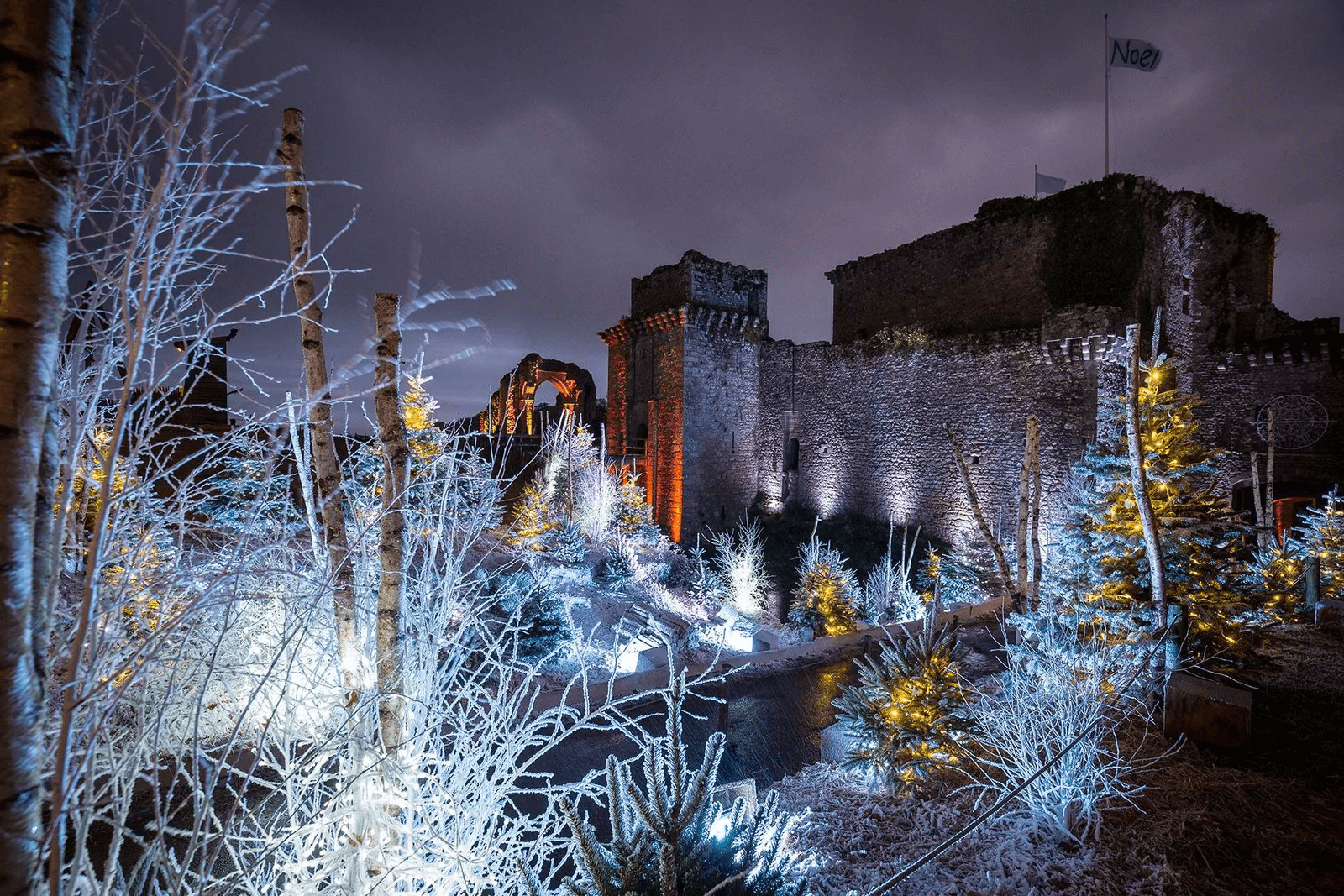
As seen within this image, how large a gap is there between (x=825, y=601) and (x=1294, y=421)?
11444mm

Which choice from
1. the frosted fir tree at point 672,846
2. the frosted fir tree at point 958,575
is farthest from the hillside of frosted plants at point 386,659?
the frosted fir tree at point 958,575

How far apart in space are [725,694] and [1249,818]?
3709mm

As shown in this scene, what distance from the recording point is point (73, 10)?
2.93ft

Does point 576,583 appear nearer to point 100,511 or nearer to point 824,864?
point 824,864

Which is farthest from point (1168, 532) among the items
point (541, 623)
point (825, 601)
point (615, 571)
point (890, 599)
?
point (615, 571)

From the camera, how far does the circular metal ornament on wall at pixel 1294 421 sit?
12242mm

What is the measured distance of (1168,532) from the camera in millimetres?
5773

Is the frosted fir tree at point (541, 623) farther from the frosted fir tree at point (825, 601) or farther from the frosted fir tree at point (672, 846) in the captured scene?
the frosted fir tree at point (672, 846)

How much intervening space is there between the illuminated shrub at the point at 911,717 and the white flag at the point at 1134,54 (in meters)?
13.9

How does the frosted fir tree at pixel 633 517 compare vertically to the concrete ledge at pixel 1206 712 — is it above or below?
above

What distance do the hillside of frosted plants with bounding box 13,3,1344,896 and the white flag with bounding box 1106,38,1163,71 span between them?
9.11 metres

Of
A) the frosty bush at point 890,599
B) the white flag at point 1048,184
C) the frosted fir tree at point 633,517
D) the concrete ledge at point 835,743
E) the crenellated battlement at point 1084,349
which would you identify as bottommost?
the frosty bush at point 890,599

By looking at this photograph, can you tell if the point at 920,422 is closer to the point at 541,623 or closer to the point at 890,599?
the point at 890,599

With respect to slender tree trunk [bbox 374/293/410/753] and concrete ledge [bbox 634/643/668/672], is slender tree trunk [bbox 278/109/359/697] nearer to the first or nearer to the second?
slender tree trunk [bbox 374/293/410/753]
